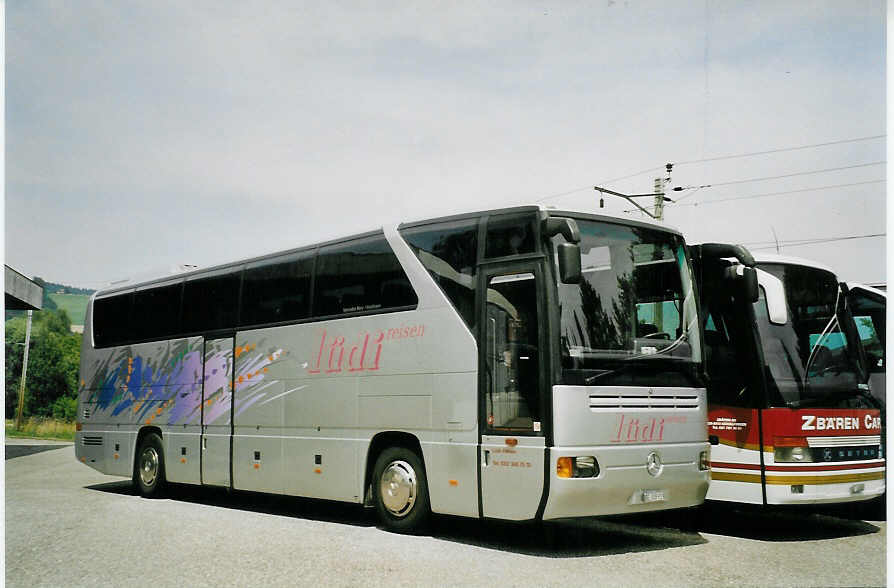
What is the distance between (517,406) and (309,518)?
4123 mm

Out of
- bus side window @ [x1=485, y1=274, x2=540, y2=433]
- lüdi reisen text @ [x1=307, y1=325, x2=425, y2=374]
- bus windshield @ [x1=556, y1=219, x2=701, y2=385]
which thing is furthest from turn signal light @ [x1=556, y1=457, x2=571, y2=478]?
lüdi reisen text @ [x1=307, y1=325, x2=425, y2=374]

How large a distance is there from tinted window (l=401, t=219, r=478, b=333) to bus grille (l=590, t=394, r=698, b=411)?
4.80 ft

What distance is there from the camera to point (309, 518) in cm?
1149

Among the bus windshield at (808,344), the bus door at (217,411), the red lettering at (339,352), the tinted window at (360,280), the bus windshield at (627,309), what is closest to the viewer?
the bus windshield at (627,309)

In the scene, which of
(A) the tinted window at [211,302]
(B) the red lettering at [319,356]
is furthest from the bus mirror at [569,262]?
(A) the tinted window at [211,302]

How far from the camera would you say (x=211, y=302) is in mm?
13492

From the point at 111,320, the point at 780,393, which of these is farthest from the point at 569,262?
the point at 111,320

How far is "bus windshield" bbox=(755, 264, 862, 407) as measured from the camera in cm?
948

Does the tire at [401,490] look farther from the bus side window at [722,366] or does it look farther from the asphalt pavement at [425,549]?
the bus side window at [722,366]

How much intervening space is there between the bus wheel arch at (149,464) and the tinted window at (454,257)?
22.0 ft

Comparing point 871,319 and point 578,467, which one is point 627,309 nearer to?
point 578,467

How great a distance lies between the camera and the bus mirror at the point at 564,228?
26.9 feet

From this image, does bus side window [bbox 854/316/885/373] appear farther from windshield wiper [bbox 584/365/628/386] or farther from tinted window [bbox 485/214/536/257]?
tinted window [bbox 485/214/536/257]

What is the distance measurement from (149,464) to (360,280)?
6077 millimetres
